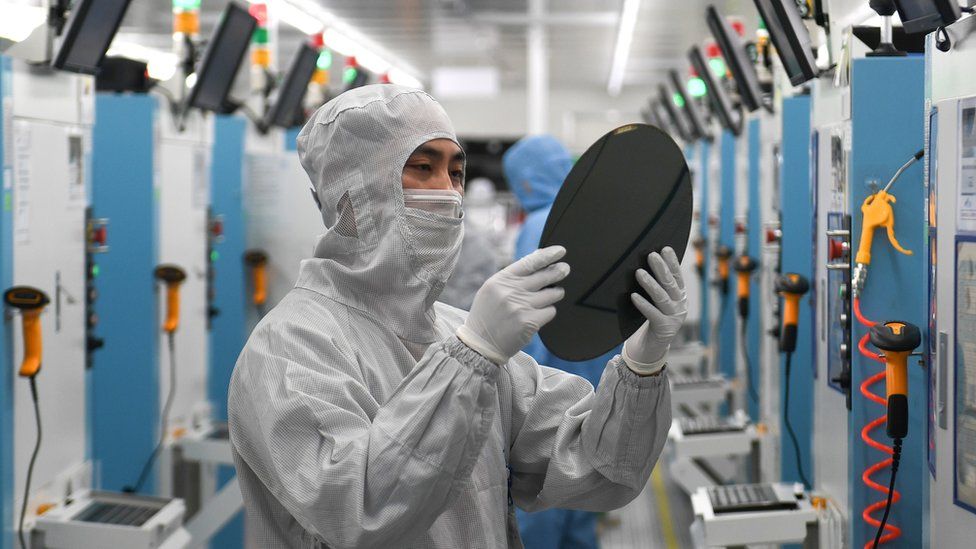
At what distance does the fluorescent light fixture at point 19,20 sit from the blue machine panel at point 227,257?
1.73 metres

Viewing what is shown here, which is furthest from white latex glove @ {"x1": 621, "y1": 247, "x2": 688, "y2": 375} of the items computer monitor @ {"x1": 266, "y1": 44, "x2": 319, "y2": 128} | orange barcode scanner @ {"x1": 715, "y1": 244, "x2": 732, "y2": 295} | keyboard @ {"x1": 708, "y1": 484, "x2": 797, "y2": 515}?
orange barcode scanner @ {"x1": 715, "y1": 244, "x2": 732, "y2": 295}

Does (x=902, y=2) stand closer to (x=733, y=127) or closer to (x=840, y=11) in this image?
(x=840, y=11)

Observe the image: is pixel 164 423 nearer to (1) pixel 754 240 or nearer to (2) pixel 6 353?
(2) pixel 6 353

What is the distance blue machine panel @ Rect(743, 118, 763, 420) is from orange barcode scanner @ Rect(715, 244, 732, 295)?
0.79 metres

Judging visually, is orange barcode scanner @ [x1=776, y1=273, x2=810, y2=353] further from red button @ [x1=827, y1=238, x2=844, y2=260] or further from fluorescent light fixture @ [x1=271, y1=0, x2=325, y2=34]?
fluorescent light fixture @ [x1=271, y1=0, x2=325, y2=34]

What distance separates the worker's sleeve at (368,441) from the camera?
1.46m

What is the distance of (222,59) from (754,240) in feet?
8.52

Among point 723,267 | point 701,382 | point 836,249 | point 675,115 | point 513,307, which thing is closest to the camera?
point 513,307

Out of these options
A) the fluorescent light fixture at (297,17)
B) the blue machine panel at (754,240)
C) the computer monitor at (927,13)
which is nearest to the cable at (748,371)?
the blue machine panel at (754,240)

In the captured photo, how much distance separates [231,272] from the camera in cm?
503

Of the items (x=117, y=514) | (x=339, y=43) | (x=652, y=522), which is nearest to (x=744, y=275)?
(x=652, y=522)

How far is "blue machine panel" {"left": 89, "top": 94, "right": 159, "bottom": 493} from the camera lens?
414cm

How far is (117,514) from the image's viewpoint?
3172 mm

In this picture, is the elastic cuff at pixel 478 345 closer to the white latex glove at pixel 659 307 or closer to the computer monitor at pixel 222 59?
the white latex glove at pixel 659 307
